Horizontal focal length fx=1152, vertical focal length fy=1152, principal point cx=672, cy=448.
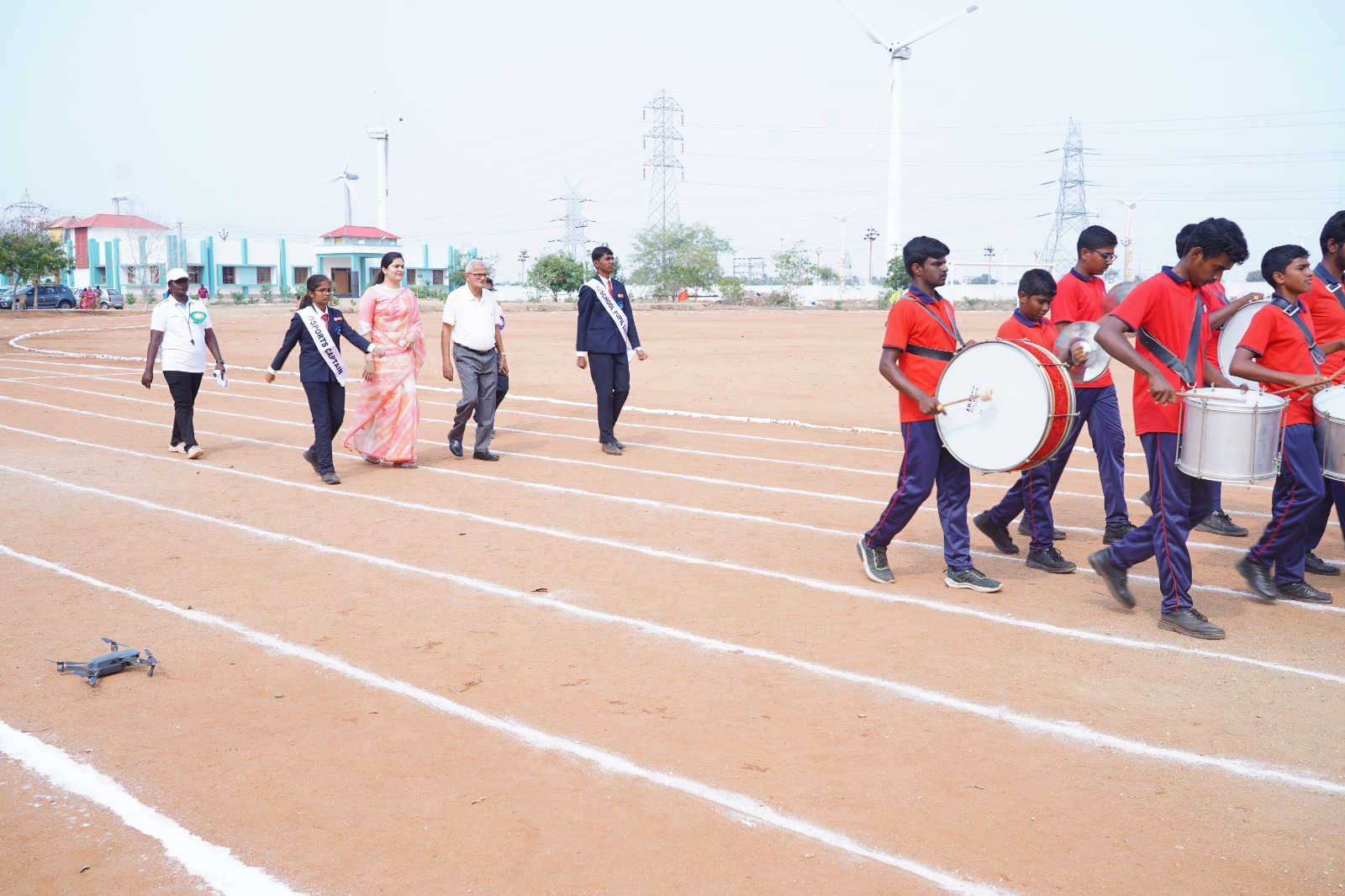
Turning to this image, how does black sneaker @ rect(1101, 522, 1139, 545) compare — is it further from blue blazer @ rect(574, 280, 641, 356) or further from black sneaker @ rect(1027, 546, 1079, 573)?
blue blazer @ rect(574, 280, 641, 356)

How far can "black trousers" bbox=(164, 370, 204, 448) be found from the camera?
11.7 m

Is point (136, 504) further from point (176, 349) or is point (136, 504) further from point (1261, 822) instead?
point (1261, 822)

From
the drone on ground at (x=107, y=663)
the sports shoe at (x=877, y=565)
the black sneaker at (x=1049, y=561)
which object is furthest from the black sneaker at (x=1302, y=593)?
the drone on ground at (x=107, y=663)

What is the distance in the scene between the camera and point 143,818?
3910mm

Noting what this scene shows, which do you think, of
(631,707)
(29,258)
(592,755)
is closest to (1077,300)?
(631,707)

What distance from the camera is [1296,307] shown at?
21.1 feet

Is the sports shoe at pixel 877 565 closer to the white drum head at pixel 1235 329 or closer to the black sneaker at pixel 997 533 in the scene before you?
the black sneaker at pixel 997 533

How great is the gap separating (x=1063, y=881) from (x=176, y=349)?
10.6 m

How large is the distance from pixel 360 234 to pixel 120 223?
16.9 meters

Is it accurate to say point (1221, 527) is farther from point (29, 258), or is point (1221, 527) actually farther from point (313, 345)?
point (29, 258)

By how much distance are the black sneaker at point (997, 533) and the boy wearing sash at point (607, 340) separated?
4.87m

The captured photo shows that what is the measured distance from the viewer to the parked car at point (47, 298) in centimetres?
5419

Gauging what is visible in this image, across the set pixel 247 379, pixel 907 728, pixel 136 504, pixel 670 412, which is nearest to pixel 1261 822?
pixel 907 728

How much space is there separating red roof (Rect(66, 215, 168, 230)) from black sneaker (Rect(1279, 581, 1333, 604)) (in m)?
88.4
